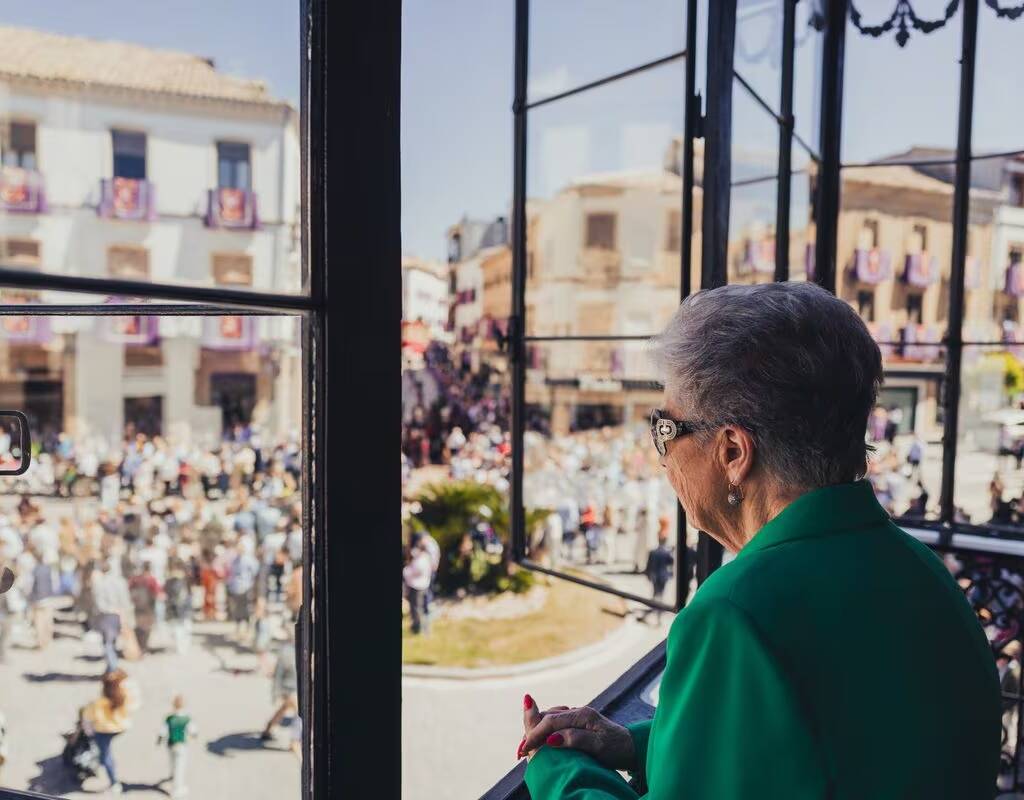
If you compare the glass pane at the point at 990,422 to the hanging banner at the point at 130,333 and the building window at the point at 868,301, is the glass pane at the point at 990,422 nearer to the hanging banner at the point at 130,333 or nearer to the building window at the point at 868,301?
the building window at the point at 868,301

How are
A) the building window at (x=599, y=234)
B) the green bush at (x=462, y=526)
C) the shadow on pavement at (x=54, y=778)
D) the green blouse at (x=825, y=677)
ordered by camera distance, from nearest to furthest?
1. the green blouse at (x=825, y=677)
2. the shadow on pavement at (x=54, y=778)
3. the green bush at (x=462, y=526)
4. the building window at (x=599, y=234)

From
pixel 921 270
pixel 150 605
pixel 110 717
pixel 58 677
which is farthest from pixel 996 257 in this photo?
pixel 58 677

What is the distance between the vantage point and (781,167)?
2062mm

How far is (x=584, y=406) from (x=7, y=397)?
15.3 m

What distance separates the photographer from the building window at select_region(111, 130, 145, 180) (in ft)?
70.0

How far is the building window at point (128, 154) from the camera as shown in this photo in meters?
21.3

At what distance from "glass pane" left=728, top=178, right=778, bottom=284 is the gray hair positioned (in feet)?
2.96

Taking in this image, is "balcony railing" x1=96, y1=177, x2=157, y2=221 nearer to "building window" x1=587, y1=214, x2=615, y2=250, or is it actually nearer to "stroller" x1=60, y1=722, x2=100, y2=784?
"building window" x1=587, y1=214, x2=615, y2=250

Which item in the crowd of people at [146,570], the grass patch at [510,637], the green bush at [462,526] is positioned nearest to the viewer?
the crowd of people at [146,570]

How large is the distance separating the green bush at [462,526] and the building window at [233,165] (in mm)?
7942

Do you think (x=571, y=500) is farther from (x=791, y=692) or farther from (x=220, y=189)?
(x=791, y=692)

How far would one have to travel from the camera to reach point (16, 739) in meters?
11.9

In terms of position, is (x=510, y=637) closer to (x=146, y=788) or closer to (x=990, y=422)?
(x=146, y=788)

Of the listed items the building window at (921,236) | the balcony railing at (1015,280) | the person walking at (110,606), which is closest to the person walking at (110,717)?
the person walking at (110,606)
